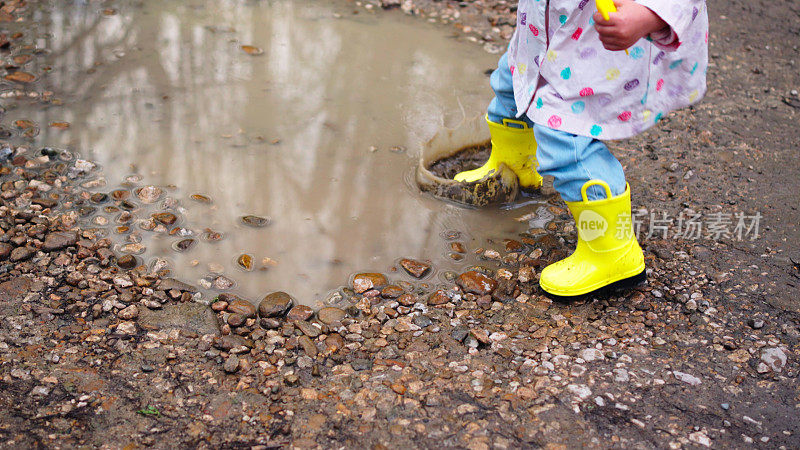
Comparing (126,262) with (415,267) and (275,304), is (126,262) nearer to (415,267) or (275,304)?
(275,304)

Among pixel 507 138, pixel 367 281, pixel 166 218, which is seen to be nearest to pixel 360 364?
pixel 367 281

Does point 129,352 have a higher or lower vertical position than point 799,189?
lower

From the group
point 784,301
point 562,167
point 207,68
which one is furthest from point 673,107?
point 207,68

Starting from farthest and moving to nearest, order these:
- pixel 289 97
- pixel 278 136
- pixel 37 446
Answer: pixel 289 97 < pixel 278 136 < pixel 37 446

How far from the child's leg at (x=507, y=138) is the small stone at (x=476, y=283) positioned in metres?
0.47

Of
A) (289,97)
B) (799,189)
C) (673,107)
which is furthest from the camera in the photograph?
(289,97)

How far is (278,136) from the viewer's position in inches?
111

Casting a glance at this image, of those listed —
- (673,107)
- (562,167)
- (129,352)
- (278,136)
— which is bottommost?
(129,352)

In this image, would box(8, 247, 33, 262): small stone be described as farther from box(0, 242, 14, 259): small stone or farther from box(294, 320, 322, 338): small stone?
box(294, 320, 322, 338): small stone

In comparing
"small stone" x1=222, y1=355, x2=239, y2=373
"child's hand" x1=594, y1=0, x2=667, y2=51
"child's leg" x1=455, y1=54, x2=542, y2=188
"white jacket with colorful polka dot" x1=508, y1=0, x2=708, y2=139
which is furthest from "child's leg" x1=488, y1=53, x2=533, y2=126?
"small stone" x1=222, y1=355, x2=239, y2=373

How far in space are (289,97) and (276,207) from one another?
791 mm

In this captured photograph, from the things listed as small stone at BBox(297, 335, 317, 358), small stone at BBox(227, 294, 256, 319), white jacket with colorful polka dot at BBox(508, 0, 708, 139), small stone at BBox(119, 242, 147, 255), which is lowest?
small stone at BBox(297, 335, 317, 358)

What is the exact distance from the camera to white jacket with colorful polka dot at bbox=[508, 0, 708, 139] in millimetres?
1844

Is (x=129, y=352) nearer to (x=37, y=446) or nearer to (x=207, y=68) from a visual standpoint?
(x=37, y=446)
